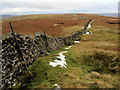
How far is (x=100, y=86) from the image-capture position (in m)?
11.9

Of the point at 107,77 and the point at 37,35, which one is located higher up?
the point at 37,35

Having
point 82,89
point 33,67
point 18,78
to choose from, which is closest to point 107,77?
point 82,89

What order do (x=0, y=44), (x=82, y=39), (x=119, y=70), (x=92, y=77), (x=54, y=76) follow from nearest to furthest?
(x=0, y=44)
(x=54, y=76)
(x=92, y=77)
(x=119, y=70)
(x=82, y=39)

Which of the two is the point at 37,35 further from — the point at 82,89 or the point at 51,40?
the point at 82,89

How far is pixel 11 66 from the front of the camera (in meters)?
12.3

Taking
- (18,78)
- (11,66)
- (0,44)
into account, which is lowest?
(18,78)

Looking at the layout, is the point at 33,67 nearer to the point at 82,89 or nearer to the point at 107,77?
the point at 82,89

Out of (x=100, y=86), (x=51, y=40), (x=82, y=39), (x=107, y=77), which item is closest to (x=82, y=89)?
(x=100, y=86)

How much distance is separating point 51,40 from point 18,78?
44.8 ft

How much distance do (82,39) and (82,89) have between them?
28302 mm

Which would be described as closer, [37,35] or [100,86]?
[100,86]

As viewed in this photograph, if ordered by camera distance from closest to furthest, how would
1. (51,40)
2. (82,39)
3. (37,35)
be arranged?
(37,35) < (51,40) < (82,39)

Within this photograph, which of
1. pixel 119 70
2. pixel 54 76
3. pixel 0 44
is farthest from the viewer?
pixel 119 70

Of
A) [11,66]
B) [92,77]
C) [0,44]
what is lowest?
[92,77]
